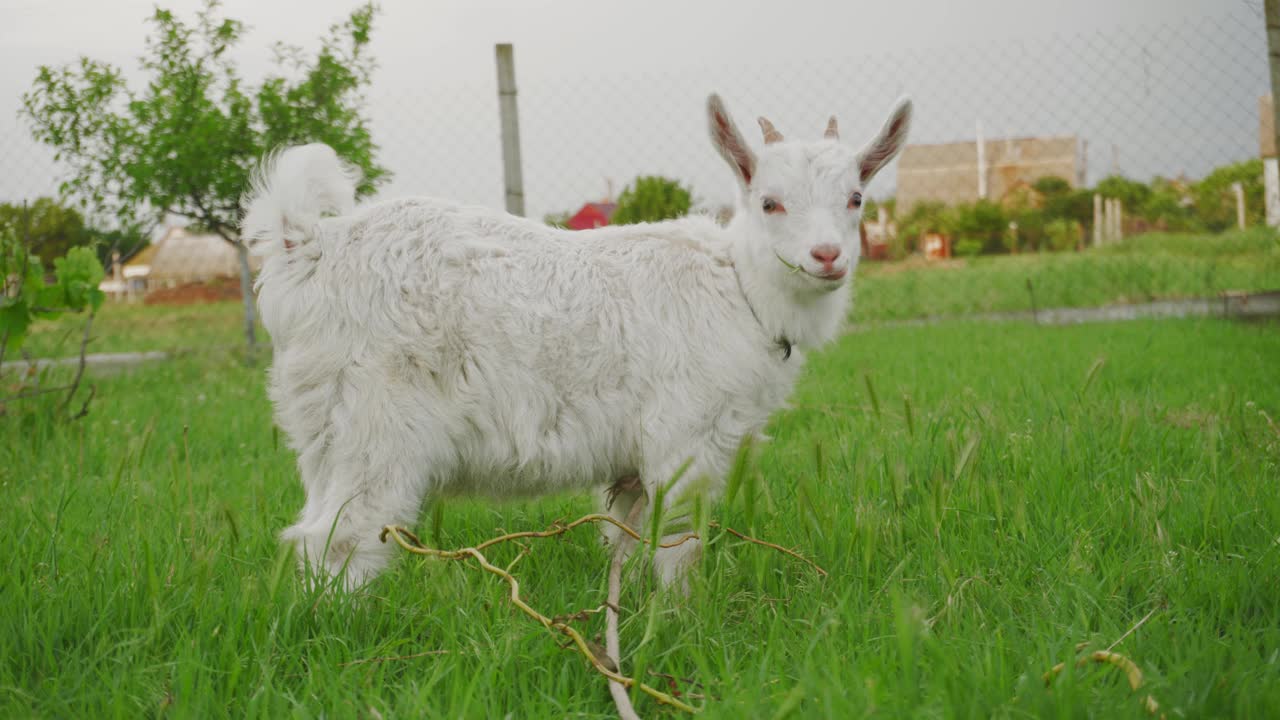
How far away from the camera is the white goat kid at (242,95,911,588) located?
7.97 feet

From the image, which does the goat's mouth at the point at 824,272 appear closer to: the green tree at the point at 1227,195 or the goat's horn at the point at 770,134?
the goat's horn at the point at 770,134

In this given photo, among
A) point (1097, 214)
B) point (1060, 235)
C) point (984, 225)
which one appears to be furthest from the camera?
point (984, 225)

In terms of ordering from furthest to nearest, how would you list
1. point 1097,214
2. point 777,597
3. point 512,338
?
point 1097,214, point 512,338, point 777,597

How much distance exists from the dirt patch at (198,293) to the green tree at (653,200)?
39.9 ft

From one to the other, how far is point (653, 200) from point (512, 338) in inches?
324

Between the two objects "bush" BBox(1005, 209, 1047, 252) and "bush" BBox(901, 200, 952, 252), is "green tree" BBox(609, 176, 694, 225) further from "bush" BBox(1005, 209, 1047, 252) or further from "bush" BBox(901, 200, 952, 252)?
"bush" BBox(1005, 209, 1047, 252)

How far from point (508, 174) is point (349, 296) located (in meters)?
5.18

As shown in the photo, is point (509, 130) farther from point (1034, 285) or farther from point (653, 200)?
point (1034, 285)

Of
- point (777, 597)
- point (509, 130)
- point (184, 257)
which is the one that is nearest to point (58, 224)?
point (509, 130)

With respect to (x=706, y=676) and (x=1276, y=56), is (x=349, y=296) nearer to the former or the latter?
(x=706, y=676)

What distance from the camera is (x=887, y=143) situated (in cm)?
293

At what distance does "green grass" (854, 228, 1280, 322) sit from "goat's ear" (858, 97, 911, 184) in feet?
19.9

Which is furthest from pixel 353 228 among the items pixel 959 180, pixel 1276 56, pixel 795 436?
pixel 959 180

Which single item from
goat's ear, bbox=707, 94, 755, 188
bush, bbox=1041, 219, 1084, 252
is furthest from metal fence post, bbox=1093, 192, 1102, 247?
goat's ear, bbox=707, 94, 755, 188
